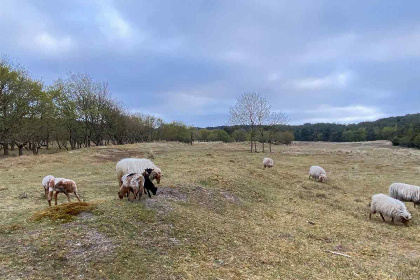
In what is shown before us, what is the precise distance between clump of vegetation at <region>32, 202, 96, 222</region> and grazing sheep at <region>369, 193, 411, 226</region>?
1106 cm

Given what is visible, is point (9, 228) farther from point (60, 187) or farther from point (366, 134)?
point (366, 134)

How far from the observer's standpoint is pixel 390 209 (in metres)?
11.0

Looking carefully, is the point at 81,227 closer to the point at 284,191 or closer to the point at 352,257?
the point at 352,257

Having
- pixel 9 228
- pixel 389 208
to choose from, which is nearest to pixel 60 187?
pixel 9 228

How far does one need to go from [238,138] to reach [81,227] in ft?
323

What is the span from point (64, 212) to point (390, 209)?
39.0ft

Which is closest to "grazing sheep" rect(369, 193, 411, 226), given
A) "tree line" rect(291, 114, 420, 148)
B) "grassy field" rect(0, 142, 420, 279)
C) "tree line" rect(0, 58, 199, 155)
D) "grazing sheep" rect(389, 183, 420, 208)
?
"grassy field" rect(0, 142, 420, 279)

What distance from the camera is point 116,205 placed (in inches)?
313

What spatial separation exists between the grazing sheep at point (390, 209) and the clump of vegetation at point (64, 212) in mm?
11065

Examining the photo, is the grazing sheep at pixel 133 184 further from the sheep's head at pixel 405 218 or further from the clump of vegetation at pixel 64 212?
the sheep's head at pixel 405 218

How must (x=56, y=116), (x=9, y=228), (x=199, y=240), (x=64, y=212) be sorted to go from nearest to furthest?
(x=9, y=228), (x=199, y=240), (x=64, y=212), (x=56, y=116)

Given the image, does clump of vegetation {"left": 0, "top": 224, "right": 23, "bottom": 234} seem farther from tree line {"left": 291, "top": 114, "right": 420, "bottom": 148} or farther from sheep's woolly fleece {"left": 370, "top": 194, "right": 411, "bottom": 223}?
tree line {"left": 291, "top": 114, "right": 420, "bottom": 148}

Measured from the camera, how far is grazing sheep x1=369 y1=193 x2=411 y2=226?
423 inches

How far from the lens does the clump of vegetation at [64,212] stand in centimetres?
698
